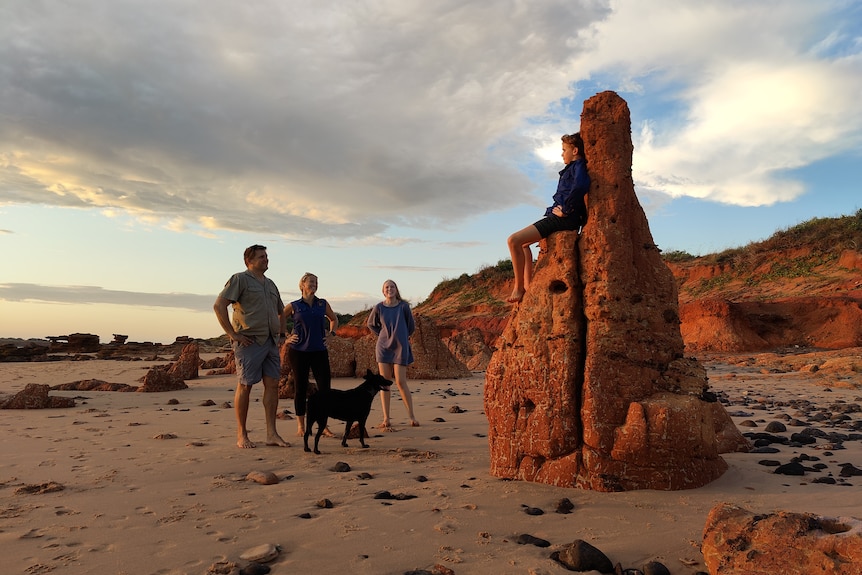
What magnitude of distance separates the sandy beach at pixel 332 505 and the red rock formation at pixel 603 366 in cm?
27

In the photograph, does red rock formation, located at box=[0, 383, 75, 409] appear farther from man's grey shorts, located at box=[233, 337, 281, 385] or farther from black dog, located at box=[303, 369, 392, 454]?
black dog, located at box=[303, 369, 392, 454]

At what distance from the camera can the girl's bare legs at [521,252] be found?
516cm

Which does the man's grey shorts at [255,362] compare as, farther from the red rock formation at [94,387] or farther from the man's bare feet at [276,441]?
the red rock formation at [94,387]

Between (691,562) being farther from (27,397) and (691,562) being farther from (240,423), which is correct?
(27,397)

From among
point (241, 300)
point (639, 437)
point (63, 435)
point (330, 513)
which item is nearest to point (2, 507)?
point (330, 513)

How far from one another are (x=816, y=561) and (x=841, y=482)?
2518 mm

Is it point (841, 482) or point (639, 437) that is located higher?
point (639, 437)

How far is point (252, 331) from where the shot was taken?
6578 millimetres

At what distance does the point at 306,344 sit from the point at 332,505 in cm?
335

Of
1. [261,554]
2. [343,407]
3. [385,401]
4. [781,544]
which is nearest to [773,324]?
[385,401]

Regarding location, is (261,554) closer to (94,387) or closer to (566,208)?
(566,208)

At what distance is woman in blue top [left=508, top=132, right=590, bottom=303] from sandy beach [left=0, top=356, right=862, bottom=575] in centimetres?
200

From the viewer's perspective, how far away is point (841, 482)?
4.55 meters

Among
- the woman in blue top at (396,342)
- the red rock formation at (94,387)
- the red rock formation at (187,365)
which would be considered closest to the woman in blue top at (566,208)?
the woman in blue top at (396,342)
